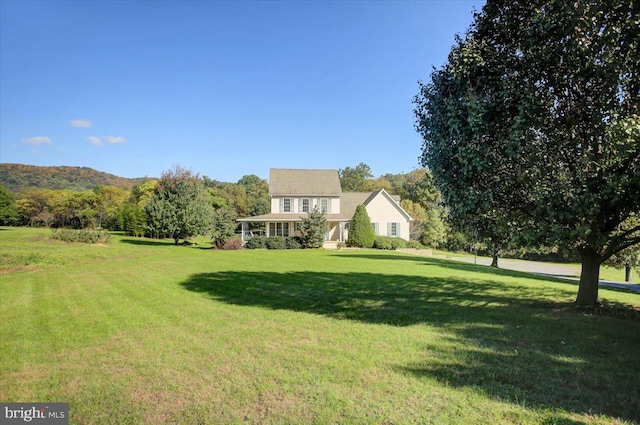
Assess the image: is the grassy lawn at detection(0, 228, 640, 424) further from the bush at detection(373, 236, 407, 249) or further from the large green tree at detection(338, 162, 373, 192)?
the large green tree at detection(338, 162, 373, 192)

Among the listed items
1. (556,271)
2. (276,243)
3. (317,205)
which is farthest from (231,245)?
(556,271)

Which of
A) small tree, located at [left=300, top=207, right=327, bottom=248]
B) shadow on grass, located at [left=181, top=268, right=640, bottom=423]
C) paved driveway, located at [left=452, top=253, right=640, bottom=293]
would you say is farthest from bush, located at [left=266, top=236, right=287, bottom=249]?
shadow on grass, located at [left=181, top=268, right=640, bottom=423]

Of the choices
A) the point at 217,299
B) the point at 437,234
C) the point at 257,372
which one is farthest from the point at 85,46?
the point at 437,234

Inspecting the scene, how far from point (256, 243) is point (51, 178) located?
8148 cm

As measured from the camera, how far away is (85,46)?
16.1 metres

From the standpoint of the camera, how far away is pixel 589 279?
8.70m

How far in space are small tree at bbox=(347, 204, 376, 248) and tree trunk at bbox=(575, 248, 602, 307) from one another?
24.2 metres

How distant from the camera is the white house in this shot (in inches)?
1364

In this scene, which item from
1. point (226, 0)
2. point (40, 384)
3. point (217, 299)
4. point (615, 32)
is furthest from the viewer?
point (226, 0)

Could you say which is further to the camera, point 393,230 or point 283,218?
point 393,230

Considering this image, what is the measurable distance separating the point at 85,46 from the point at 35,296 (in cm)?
1247

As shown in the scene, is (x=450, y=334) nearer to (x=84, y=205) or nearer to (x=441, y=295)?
(x=441, y=295)

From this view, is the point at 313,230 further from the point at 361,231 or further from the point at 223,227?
the point at 223,227

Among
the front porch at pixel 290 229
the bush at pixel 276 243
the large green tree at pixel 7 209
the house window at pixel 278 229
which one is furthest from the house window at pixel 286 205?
the large green tree at pixel 7 209
